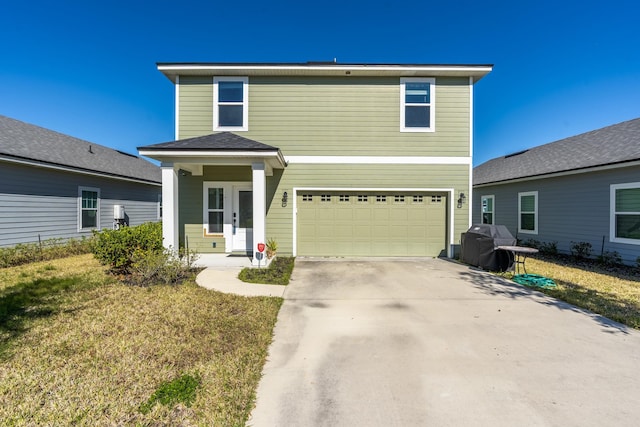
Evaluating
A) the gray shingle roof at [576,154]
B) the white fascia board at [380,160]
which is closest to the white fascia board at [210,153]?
the white fascia board at [380,160]

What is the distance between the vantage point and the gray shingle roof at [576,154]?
8.35 meters

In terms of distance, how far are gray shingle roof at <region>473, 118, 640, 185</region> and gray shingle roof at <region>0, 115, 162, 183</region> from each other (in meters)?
17.6

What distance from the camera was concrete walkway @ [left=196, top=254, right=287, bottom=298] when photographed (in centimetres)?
528

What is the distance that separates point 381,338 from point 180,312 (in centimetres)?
305

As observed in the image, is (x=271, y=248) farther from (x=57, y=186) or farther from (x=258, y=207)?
(x=57, y=186)

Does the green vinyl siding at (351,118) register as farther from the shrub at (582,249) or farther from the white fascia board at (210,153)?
the shrub at (582,249)

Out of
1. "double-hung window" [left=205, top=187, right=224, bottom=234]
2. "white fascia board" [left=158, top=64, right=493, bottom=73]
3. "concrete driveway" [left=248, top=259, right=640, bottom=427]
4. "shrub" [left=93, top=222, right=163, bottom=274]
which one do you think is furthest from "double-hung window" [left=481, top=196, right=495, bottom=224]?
"shrub" [left=93, top=222, right=163, bottom=274]

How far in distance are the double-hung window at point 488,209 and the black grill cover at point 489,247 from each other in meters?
6.82

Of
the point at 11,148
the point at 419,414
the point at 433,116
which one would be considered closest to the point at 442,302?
the point at 419,414

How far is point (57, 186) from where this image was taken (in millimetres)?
9797

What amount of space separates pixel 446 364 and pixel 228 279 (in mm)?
4661

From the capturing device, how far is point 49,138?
37.6 ft

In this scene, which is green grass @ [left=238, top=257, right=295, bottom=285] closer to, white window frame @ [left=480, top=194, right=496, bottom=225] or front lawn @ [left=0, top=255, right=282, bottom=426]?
front lawn @ [left=0, top=255, right=282, bottom=426]

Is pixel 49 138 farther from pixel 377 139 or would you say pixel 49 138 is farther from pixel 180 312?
pixel 377 139
